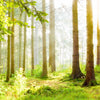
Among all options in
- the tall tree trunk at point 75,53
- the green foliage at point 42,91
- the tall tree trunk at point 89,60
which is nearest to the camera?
the green foliage at point 42,91

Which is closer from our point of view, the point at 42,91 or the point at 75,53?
the point at 42,91

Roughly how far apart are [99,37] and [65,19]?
28877 mm

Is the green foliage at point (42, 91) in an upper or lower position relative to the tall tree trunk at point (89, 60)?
lower

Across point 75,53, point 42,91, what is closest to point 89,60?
point 42,91

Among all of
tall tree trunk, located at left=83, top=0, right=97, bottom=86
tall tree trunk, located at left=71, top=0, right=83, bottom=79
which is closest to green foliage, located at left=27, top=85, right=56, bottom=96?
tall tree trunk, located at left=83, top=0, right=97, bottom=86

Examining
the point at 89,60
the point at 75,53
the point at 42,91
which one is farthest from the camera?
the point at 75,53

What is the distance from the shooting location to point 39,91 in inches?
269

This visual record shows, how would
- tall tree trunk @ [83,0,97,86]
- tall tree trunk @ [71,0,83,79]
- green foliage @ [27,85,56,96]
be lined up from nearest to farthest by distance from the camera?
1. green foliage @ [27,85,56,96]
2. tall tree trunk @ [83,0,97,86]
3. tall tree trunk @ [71,0,83,79]

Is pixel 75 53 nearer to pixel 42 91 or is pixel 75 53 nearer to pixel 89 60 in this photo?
pixel 89 60

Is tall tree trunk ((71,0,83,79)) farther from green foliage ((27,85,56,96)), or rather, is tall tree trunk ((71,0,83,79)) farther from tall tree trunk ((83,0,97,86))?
green foliage ((27,85,56,96))

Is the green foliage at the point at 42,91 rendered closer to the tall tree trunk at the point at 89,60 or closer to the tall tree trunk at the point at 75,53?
the tall tree trunk at the point at 89,60

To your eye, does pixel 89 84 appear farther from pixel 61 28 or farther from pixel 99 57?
pixel 61 28

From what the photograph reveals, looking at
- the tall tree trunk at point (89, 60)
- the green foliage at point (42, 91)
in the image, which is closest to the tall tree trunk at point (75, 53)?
the tall tree trunk at point (89, 60)

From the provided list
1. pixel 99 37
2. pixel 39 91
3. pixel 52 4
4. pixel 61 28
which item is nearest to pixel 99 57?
pixel 99 37
